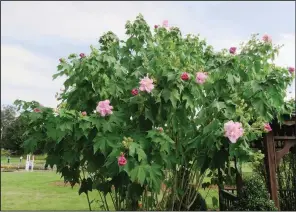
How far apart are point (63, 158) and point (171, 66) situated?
56.0 inches

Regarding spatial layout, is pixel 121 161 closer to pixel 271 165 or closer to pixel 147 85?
pixel 147 85

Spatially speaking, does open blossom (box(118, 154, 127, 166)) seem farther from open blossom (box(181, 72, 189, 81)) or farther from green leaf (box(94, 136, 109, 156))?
open blossom (box(181, 72, 189, 81))

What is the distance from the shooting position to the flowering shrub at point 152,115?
10.4 ft

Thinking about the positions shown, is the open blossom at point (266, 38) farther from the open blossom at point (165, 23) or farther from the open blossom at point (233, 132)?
the open blossom at point (233, 132)

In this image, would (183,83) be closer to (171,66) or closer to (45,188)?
(171,66)

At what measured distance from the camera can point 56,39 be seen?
5543 mm

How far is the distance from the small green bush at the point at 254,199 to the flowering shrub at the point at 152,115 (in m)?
1.18

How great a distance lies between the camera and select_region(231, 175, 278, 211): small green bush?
5008 mm

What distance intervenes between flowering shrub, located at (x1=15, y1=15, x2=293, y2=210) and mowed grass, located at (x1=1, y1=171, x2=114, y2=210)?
4.68 m

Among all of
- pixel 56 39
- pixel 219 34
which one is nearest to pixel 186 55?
pixel 219 34

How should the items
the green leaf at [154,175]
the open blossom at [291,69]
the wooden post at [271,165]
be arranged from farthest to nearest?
the wooden post at [271,165], the open blossom at [291,69], the green leaf at [154,175]

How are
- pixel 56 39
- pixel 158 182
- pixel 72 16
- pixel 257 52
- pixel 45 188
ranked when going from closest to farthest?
pixel 158 182, pixel 257 52, pixel 72 16, pixel 56 39, pixel 45 188

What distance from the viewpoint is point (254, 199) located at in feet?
16.7

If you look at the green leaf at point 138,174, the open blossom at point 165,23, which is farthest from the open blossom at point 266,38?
the green leaf at point 138,174
